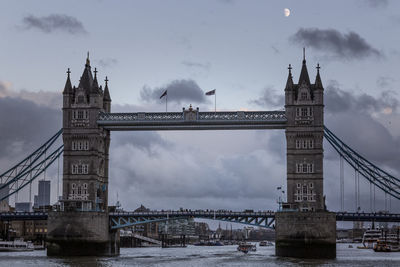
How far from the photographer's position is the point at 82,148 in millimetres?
121000

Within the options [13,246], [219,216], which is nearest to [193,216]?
[219,216]

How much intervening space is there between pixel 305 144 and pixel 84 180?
34.0 meters

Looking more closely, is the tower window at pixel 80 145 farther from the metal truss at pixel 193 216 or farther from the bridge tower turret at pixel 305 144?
A: the bridge tower turret at pixel 305 144

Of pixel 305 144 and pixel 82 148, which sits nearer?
pixel 305 144

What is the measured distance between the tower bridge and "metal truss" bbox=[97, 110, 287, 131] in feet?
0.49

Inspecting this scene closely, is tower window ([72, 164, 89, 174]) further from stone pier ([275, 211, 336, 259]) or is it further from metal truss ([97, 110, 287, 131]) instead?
stone pier ([275, 211, 336, 259])

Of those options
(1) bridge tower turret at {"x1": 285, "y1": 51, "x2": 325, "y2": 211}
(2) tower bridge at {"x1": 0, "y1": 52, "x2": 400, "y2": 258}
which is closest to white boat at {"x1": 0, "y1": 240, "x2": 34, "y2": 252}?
(2) tower bridge at {"x1": 0, "y1": 52, "x2": 400, "y2": 258}

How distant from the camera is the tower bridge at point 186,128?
11131cm

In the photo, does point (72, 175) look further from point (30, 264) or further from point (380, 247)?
point (380, 247)

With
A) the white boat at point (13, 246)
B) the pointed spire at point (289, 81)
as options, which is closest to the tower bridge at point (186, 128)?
the pointed spire at point (289, 81)

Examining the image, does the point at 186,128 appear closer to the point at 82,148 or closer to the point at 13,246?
the point at 82,148

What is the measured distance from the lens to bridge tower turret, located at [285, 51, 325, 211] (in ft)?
378

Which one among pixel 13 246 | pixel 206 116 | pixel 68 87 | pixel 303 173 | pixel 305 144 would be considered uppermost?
pixel 68 87

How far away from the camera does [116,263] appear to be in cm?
9862
